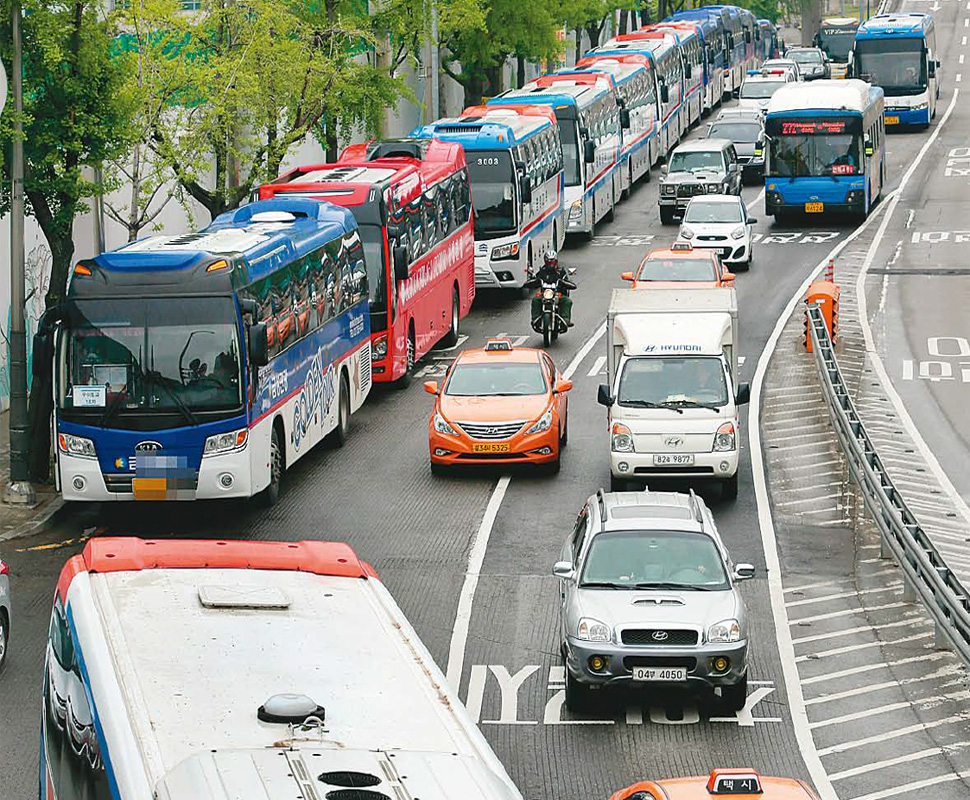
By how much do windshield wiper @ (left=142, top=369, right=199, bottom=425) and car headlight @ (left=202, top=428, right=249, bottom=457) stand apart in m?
0.37

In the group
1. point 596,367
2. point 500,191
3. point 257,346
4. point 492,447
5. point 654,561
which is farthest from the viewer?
point 500,191

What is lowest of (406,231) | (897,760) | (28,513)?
(28,513)

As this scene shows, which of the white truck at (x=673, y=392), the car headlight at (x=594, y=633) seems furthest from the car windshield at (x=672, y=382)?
the car headlight at (x=594, y=633)

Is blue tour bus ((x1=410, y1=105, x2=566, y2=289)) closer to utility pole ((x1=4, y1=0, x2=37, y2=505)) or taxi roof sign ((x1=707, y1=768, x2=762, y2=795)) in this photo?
utility pole ((x1=4, y1=0, x2=37, y2=505))

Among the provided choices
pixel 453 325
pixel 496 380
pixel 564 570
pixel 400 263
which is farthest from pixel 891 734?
pixel 453 325

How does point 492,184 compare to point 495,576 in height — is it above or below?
above

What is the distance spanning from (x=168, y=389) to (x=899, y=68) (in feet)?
172

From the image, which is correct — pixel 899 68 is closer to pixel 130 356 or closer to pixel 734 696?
pixel 130 356

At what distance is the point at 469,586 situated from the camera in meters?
20.7

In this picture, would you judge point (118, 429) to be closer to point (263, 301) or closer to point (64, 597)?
point (263, 301)

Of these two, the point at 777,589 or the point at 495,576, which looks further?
the point at 495,576

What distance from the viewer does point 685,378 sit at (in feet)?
80.8

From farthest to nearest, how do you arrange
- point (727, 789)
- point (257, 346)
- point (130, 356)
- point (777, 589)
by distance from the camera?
point (257, 346) < point (130, 356) < point (777, 589) < point (727, 789)

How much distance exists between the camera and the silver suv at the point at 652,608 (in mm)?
16219
